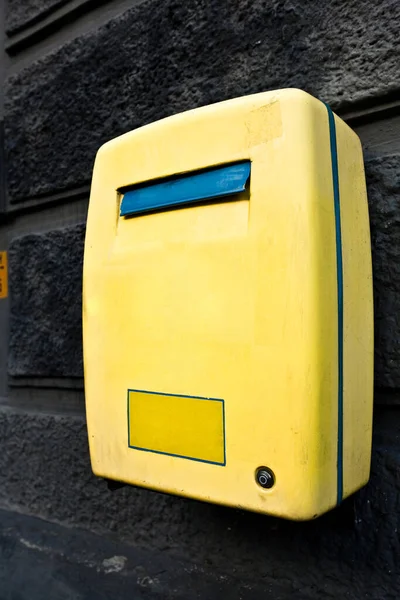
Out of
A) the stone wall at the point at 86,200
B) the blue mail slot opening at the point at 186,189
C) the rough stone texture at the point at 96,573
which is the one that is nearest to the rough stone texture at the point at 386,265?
the stone wall at the point at 86,200

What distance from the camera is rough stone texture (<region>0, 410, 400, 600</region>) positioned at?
2.46 ft

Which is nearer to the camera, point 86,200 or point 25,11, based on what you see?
point 86,200

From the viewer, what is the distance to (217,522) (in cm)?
92

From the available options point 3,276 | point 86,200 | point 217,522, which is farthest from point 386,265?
point 3,276

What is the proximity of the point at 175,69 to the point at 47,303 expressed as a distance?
544mm

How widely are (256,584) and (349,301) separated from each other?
1.63ft

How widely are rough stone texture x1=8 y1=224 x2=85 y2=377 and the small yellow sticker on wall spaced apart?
4 centimetres

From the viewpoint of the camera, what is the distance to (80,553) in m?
1.05

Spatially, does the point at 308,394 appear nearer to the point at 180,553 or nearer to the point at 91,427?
the point at 91,427

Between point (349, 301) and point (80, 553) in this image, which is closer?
point (349, 301)

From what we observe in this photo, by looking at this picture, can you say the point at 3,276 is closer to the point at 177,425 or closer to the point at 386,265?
the point at 177,425

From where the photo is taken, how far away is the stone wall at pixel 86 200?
2.49 feet

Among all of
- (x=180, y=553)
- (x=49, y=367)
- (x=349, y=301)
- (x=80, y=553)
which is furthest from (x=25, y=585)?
(x=349, y=301)

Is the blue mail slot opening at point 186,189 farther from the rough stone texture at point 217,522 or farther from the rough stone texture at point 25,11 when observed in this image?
the rough stone texture at point 25,11
